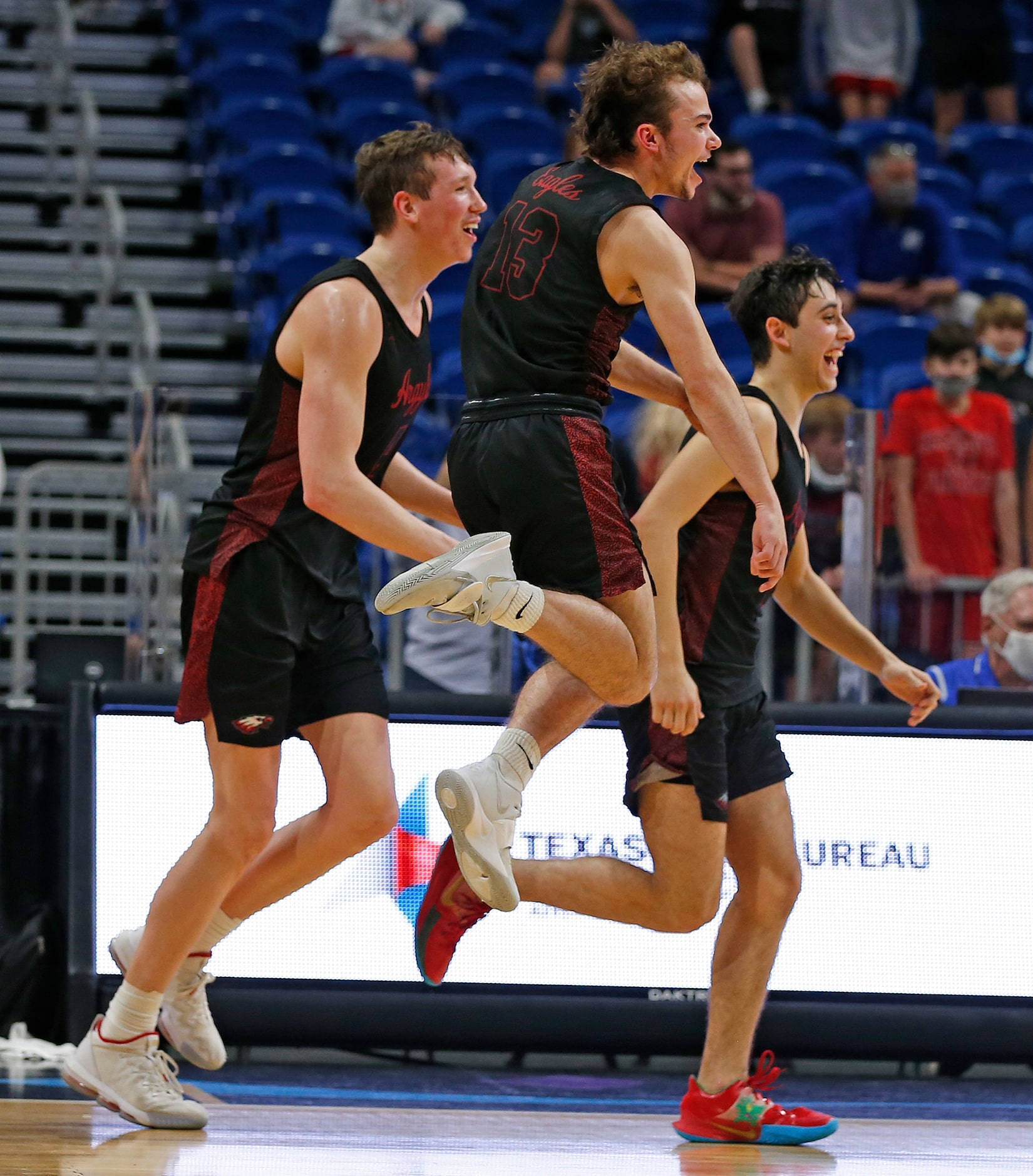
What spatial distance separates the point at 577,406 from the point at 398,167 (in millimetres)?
790

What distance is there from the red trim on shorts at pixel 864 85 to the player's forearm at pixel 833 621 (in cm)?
866

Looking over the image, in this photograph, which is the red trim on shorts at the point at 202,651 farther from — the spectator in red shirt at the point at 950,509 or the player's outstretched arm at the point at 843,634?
the spectator in red shirt at the point at 950,509

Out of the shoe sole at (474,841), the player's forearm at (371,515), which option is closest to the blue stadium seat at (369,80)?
the player's forearm at (371,515)

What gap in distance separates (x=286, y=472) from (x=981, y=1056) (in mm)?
2619

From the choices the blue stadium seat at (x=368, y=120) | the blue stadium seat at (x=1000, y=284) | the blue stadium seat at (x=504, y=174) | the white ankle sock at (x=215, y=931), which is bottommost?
the white ankle sock at (x=215, y=931)

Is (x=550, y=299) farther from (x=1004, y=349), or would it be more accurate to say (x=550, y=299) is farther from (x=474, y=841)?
(x=1004, y=349)

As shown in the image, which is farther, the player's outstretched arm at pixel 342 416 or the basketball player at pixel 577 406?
the player's outstretched arm at pixel 342 416

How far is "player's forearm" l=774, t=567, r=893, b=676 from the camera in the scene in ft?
14.4

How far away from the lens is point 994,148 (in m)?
11.9

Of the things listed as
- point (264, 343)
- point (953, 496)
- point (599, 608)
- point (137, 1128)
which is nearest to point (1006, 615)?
point (953, 496)

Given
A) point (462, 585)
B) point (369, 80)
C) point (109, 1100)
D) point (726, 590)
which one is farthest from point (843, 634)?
point (369, 80)

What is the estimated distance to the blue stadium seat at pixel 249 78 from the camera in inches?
456

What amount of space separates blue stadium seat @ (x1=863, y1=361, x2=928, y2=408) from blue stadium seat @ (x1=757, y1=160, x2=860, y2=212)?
2.39m

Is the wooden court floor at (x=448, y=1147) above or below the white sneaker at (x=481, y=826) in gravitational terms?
below
